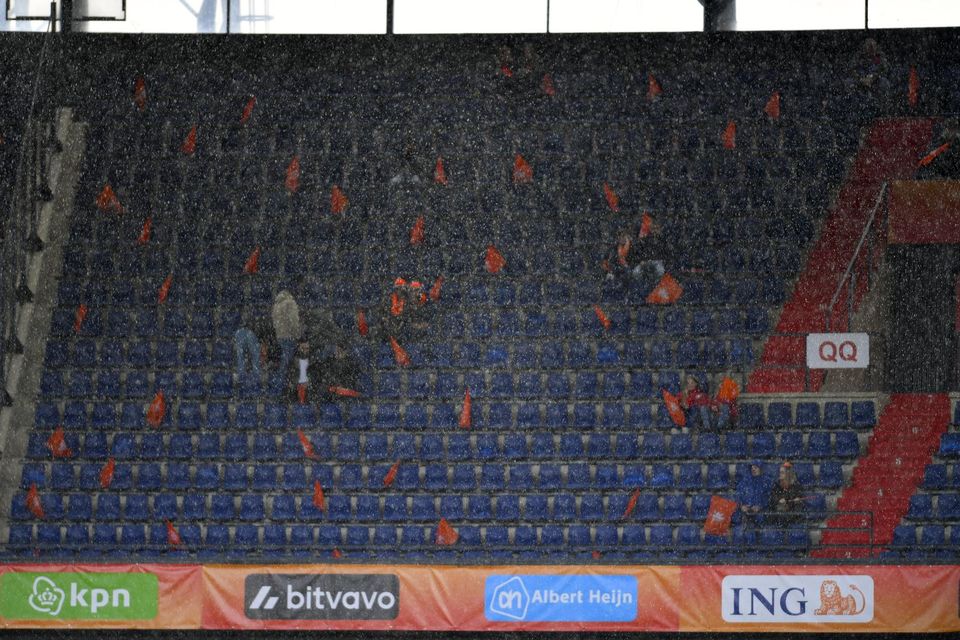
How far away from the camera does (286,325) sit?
58.0ft

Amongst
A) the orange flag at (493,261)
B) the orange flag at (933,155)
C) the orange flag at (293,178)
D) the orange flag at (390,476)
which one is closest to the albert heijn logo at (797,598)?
the orange flag at (390,476)

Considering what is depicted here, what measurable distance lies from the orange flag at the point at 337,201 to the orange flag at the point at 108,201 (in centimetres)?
308

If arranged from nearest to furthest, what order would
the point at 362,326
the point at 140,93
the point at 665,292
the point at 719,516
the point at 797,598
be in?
the point at 797,598 < the point at 719,516 < the point at 362,326 < the point at 665,292 < the point at 140,93

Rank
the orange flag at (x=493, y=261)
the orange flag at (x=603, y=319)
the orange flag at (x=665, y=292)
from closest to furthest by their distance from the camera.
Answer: the orange flag at (x=603, y=319)
the orange flag at (x=665, y=292)
the orange flag at (x=493, y=261)

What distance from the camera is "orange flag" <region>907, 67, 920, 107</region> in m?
20.4

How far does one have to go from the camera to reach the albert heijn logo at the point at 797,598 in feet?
47.9

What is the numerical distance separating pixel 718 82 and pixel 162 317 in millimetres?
9082

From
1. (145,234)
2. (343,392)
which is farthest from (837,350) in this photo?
(145,234)

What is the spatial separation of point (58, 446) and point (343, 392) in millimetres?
3646

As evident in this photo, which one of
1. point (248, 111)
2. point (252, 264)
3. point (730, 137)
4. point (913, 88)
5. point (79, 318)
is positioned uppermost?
point (913, 88)

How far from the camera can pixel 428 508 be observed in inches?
659

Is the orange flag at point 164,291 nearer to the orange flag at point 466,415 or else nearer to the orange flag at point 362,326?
the orange flag at point 362,326

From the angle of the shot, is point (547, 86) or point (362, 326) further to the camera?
point (547, 86)

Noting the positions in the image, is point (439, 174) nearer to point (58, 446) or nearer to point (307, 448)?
point (307, 448)
